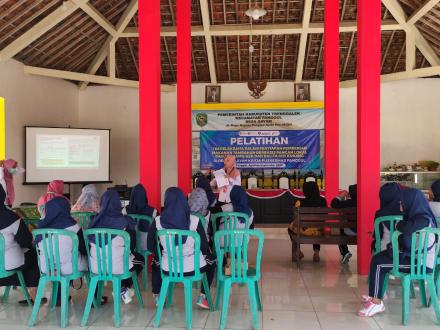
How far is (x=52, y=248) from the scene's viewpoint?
3414 mm

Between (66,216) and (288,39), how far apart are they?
26.8ft

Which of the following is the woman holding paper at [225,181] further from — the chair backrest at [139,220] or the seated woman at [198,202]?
the chair backrest at [139,220]

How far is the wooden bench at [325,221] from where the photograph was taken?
18.1 ft

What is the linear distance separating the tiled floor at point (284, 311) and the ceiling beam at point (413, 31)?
6581 millimetres

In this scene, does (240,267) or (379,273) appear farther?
(379,273)

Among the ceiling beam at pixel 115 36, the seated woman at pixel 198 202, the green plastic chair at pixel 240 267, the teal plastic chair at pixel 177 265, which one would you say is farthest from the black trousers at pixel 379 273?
the ceiling beam at pixel 115 36

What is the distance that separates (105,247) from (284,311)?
1.65 meters

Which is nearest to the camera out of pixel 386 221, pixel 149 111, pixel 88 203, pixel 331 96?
pixel 386 221

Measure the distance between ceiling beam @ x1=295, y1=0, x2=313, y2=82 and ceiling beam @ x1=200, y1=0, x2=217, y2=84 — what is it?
211cm

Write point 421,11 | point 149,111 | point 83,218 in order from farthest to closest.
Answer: point 421,11 < point 149,111 < point 83,218

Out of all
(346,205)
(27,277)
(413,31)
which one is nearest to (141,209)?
(27,277)

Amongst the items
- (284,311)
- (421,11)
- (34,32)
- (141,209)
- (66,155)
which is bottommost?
(284,311)

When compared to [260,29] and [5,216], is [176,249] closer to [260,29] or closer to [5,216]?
[5,216]

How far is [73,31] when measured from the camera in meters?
9.25
